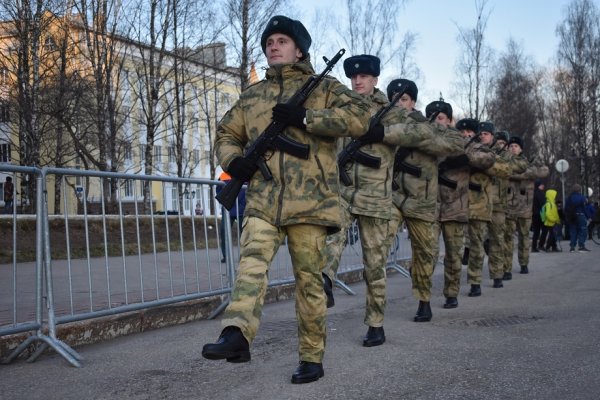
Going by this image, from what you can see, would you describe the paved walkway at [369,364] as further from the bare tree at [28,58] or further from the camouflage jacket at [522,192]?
the bare tree at [28,58]

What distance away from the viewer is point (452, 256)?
307 inches

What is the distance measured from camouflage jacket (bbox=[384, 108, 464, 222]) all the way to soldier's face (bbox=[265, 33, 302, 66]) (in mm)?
1934

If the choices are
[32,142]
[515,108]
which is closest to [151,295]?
[32,142]

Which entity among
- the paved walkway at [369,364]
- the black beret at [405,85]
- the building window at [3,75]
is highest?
the building window at [3,75]

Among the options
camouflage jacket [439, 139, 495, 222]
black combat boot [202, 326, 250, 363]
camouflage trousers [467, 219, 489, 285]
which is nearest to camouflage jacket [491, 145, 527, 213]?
camouflage trousers [467, 219, 489, 285]

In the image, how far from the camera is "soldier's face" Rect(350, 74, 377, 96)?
6.09 m

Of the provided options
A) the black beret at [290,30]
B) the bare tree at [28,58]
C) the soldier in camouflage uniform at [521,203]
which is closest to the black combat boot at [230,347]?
the black beret at [290,30]

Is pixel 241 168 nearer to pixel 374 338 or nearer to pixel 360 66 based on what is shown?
pixel 374 338

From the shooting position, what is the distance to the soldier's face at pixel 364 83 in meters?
6.09

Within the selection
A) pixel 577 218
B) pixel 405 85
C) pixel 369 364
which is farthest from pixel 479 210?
pixel 577 218

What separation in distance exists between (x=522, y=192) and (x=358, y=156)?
6773 mm

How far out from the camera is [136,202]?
6828 mm

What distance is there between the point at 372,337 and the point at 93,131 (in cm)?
2345

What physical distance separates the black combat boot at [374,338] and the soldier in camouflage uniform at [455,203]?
2381 mm
